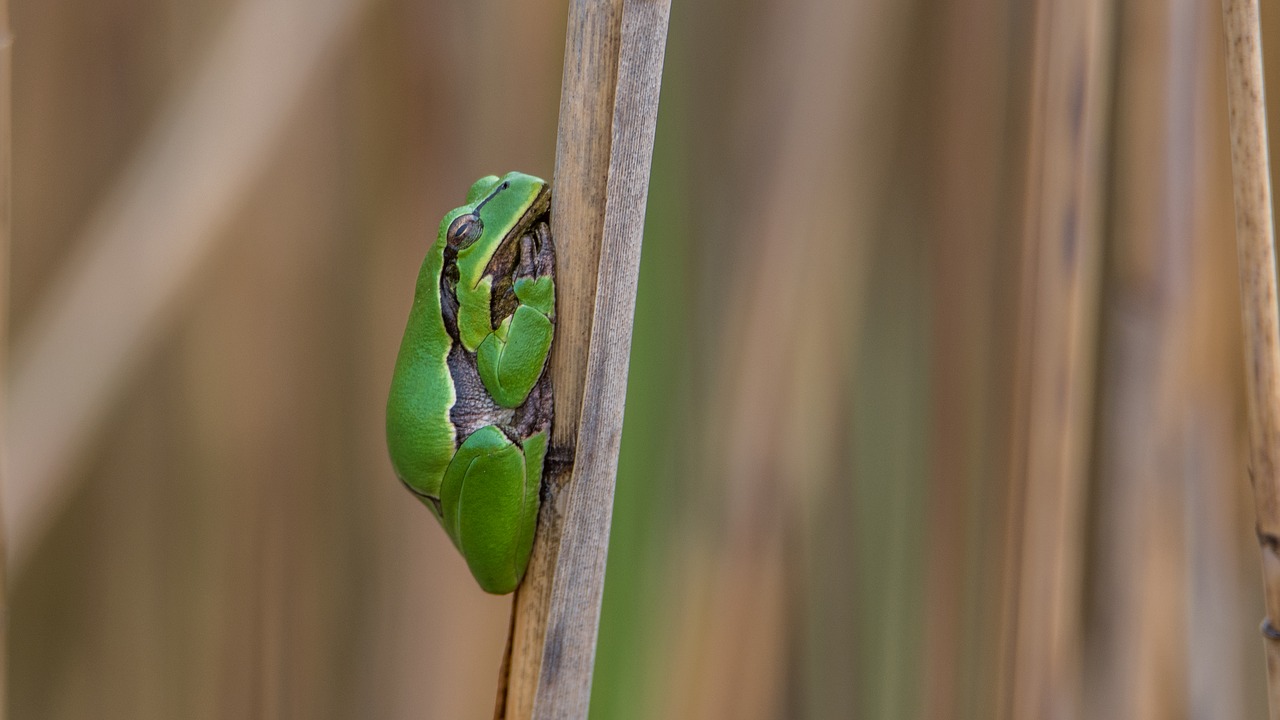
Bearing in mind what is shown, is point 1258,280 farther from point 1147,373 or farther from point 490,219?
point 490,219

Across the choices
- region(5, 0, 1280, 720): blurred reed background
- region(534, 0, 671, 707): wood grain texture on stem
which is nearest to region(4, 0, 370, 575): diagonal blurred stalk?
region(5, 0, 1280, 720): blurred reed background

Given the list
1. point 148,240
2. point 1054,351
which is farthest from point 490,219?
point 1054,351

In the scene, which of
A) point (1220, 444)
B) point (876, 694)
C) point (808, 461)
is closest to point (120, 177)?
point (808, 461)

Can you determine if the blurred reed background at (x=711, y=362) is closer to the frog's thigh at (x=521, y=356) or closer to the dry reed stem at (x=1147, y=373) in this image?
the dry reed stem at (x=1147, y=373)

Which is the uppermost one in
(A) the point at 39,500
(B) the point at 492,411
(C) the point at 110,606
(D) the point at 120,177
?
(D) the point at 120,177

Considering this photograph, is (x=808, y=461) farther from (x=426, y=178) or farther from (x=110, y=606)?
(x=110, y=606)
